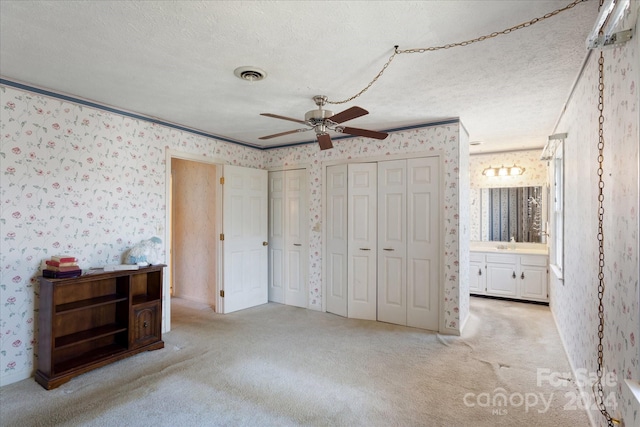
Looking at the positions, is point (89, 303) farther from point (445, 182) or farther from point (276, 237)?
point (445, 182)

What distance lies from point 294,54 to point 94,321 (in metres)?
3.01

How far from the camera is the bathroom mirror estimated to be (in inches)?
208

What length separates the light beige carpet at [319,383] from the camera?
7.32 ft

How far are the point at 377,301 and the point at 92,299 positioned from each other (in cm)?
308

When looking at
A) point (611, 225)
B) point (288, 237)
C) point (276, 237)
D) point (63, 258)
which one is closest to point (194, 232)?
point (276, 237)

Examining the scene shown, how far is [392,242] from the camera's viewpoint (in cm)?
416

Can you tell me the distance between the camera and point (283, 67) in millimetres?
2455

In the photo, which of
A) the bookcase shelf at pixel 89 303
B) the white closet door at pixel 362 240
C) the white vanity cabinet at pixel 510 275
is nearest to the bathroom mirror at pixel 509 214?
the white vanity cabinet at pixel 510 275

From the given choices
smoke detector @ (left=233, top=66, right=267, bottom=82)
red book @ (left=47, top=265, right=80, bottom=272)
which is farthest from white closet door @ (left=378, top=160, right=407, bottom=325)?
red book @ (left=47, top=265, right=80, bottom=272)

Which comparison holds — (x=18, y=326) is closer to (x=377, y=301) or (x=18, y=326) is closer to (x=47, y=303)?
(x=47, y=303)

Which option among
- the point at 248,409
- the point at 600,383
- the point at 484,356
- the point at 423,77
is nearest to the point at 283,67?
the point at 423,77

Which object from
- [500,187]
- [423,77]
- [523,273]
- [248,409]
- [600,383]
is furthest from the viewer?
[500,187]

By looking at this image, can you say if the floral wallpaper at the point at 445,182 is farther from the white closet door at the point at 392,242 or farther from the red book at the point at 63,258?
the red book at the point at 63,258

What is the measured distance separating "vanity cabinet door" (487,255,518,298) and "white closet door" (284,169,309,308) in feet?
9.40
